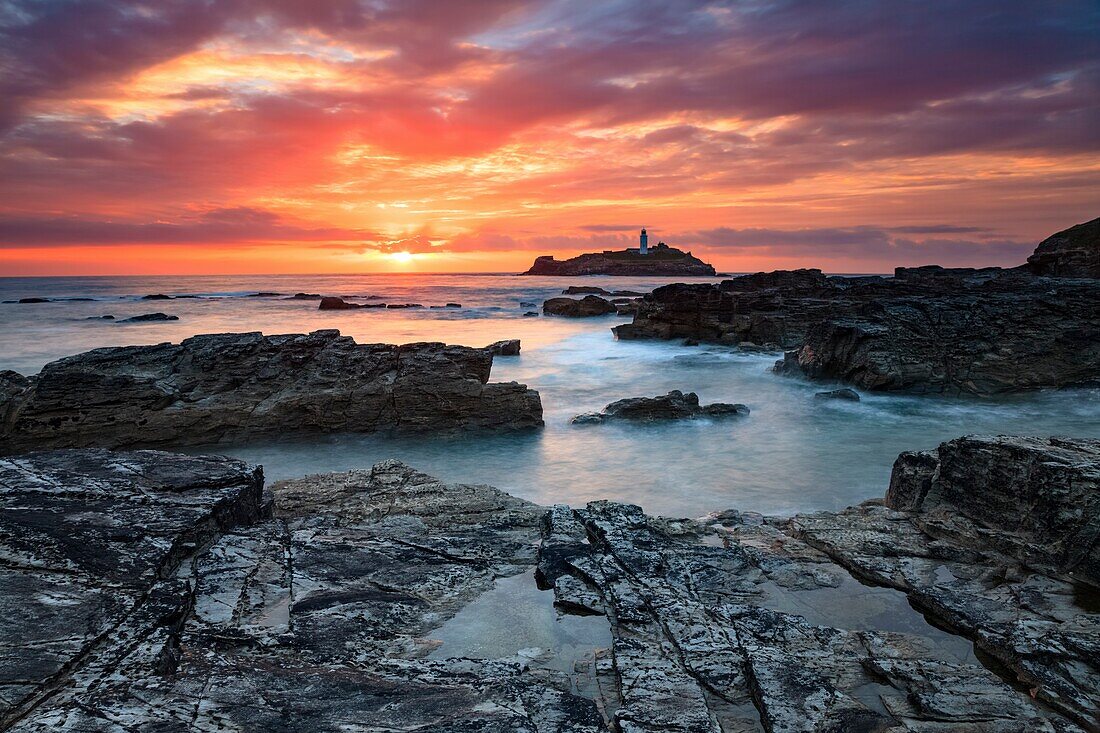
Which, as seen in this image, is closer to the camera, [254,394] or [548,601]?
[548,601]

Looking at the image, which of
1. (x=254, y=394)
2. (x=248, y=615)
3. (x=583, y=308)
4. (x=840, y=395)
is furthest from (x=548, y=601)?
(x=583, y=308)

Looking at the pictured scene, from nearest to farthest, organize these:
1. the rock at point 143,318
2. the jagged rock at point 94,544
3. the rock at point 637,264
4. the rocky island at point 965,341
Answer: the jagged rock at point 94,544 → the rocky island at point 965,341 → the rock at point 143,318 → the rock at point 637,264

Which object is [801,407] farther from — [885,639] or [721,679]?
[721,679]

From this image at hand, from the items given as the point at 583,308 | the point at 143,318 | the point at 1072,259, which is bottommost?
the point at 143,318

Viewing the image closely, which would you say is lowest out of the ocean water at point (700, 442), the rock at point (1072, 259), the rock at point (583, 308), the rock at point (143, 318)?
the ocean water at point (700, 442)

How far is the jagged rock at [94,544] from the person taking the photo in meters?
3.53

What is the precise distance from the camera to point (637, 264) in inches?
5758

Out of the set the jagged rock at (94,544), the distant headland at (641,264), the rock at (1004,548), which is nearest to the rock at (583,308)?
the rock at (1004,548)

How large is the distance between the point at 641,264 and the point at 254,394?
140m

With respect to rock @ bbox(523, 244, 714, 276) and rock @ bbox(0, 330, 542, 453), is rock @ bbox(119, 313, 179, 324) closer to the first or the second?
rock @ bbox(0, 330, 542, 453)

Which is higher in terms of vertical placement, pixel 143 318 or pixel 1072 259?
pixel 1072 259

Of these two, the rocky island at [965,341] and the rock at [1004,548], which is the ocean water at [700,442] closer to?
the rocky island at [965,341]

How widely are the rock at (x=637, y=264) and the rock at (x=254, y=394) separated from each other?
132547 millimetres

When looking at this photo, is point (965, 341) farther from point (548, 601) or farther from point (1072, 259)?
point (1072, 259)
